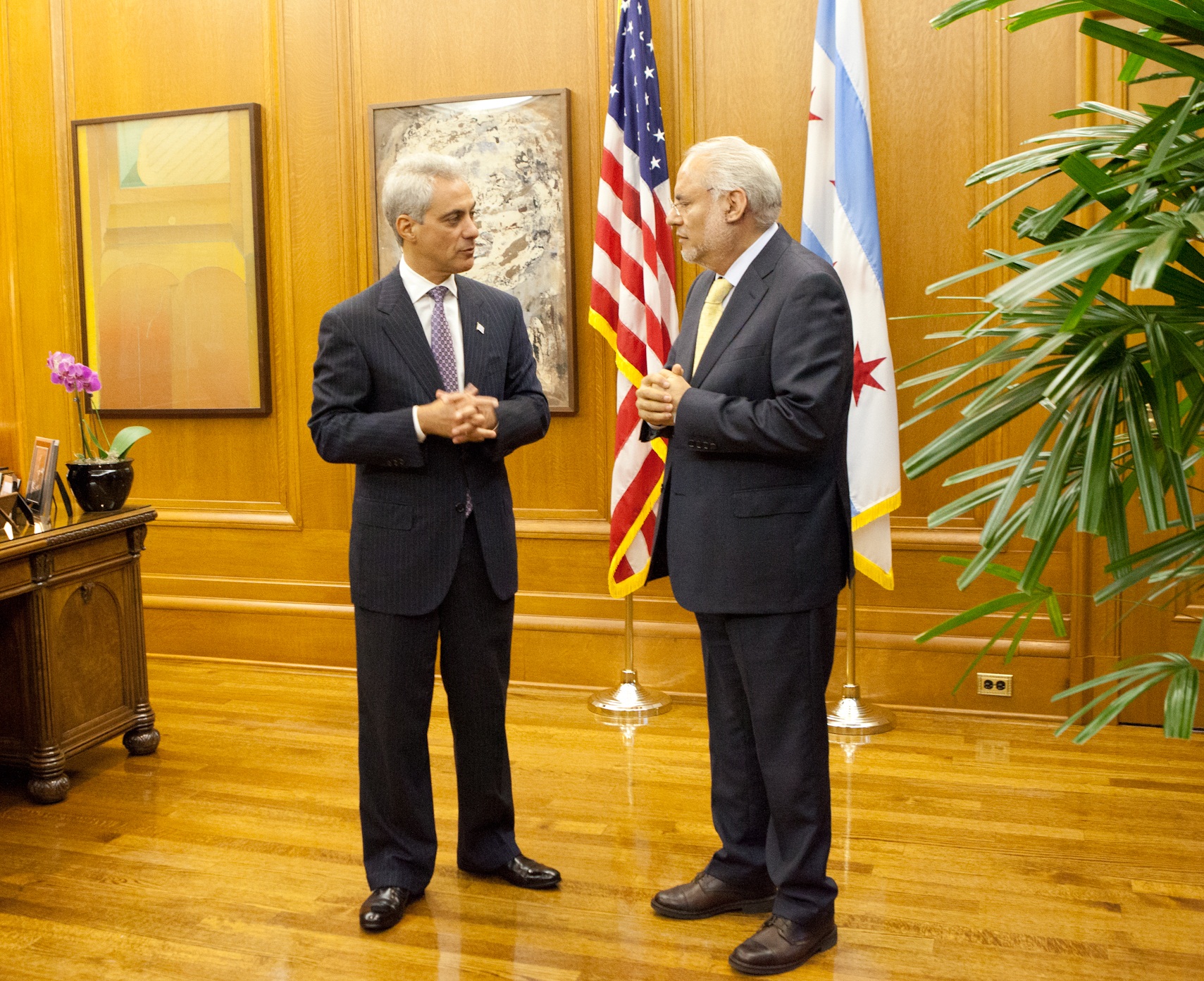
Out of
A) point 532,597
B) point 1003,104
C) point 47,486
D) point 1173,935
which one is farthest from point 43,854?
point 1003,104

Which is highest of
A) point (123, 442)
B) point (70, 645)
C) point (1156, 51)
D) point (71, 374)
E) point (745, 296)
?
point (1156, 51)

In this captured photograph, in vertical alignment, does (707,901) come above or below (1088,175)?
below

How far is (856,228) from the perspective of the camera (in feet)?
13.5

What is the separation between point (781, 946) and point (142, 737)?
2.49m

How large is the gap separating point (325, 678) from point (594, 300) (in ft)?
6.62

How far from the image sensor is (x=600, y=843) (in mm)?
3234

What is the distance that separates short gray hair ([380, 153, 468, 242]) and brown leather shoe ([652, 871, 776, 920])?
1687 mm

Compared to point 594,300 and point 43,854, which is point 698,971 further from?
point 594,300

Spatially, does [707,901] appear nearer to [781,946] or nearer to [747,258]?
[781,946]

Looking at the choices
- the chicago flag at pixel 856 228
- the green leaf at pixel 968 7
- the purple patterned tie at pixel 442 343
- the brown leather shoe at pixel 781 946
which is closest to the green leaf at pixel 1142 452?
the green leaf at pixel 968 7

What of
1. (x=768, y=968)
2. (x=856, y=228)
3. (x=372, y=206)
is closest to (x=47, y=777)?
(x=768, y=968)

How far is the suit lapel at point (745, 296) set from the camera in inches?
99.4

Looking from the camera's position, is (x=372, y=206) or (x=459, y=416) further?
(x=372, y=206)

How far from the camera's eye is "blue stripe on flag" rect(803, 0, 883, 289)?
4105 millimetres
